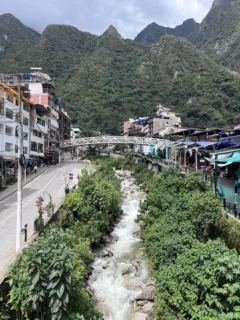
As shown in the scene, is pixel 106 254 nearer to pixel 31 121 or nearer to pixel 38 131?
pixel 31 121

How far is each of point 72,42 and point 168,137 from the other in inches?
4989

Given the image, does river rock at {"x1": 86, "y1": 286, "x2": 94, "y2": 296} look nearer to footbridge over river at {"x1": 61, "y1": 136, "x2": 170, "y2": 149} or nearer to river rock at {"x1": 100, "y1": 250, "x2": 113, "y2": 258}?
river rock at {"x1": 100, "y1": 250, "x2": 113, "y2": 258}

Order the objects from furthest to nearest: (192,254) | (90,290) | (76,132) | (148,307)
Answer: (76,132), (90,290), (148,307), (192,254)

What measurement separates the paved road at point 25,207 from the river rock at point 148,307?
6.94 m

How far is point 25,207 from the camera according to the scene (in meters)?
24.5

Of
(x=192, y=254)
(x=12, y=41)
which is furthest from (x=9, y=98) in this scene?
(x=12, y=41)

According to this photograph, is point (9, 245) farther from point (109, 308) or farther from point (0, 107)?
point (0, 107)

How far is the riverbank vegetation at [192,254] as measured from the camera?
30.6 feet

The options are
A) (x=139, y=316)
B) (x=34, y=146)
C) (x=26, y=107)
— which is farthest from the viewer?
(x=34, y=146)

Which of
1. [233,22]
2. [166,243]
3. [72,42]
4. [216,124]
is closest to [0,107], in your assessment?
[166,243]

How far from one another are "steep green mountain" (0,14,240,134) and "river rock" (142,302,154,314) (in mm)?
87303

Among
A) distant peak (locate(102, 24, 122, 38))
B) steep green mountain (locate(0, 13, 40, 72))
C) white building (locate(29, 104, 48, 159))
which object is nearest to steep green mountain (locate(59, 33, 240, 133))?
distant peak (locate(102, 24, 122, 38))

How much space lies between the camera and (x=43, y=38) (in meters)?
146

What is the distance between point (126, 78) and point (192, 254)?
13834 centimetres
